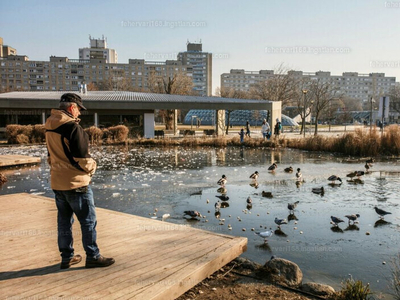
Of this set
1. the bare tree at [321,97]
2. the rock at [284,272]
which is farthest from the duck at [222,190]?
the bare tree at [321,97]

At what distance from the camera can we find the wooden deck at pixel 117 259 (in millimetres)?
4152

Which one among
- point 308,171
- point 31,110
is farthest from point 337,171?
point 31,110

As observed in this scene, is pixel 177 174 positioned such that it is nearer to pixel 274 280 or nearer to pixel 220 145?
pixel 274 280

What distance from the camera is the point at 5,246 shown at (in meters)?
5.63

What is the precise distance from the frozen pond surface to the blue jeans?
302cm

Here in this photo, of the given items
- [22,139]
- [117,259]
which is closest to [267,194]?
[117,259]

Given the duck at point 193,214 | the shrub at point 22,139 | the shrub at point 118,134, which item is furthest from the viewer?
the shrub at point 118,134

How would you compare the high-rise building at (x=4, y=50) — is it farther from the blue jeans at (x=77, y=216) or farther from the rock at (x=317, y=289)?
the rock at (x=317, y=289)

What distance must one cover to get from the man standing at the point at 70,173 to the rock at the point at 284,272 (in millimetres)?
2393

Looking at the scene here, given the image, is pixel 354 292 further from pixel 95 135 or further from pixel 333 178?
pixel 95 135

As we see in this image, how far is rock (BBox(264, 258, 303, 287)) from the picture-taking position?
5.25 meters

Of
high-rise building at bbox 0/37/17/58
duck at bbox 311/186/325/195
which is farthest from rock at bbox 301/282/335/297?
high-rise building at bbox 0/37/17/58

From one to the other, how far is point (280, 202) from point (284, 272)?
18.3 feet

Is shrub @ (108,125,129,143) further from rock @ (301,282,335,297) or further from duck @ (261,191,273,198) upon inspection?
rock @ (301,282,335,297)
